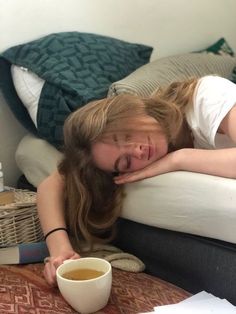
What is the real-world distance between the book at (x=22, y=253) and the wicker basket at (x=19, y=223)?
0.02 metres

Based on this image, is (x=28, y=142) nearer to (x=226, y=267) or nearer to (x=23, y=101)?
(x=23, y=101)

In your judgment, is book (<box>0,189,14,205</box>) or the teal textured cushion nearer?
book (<box>0,189,14,205</box>)

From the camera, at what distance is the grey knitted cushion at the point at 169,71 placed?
1.37m

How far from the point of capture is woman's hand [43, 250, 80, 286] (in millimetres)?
1082

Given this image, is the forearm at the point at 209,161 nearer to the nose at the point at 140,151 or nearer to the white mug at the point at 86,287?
the nose at the point at 140,151

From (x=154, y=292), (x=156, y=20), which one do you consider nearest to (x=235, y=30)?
(x=156, y=20)

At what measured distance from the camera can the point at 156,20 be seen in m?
1.95

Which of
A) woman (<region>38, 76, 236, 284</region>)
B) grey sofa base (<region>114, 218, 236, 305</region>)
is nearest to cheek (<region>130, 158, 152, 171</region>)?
woman (<region>38, 76, 236, 284</region>)

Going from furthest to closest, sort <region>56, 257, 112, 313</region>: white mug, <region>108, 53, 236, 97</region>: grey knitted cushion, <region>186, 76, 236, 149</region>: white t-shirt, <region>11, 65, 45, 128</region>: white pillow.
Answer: <region>11, 65, 45, 128</region>: white pillow
<region>108, 53, 236, 97</region>: grey knitted cushion
<region>186, 76, 236, 149</region>: white t-shirt
<region>56, 257, 112, 313</region>: white mug

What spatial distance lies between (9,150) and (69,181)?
1.39 ft

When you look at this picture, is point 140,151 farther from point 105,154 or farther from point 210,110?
point 210,110

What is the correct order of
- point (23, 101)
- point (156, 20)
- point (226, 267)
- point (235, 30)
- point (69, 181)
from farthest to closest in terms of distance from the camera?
point (235, 30) < point (156, 20) < point (23, 101) < point (69, 181) < point (226, 267)

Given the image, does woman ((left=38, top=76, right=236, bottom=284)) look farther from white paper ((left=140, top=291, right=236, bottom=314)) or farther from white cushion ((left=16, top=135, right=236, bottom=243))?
white paper ((left=140, top=291, right=236, bottom=314))

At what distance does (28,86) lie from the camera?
148 centimetres
